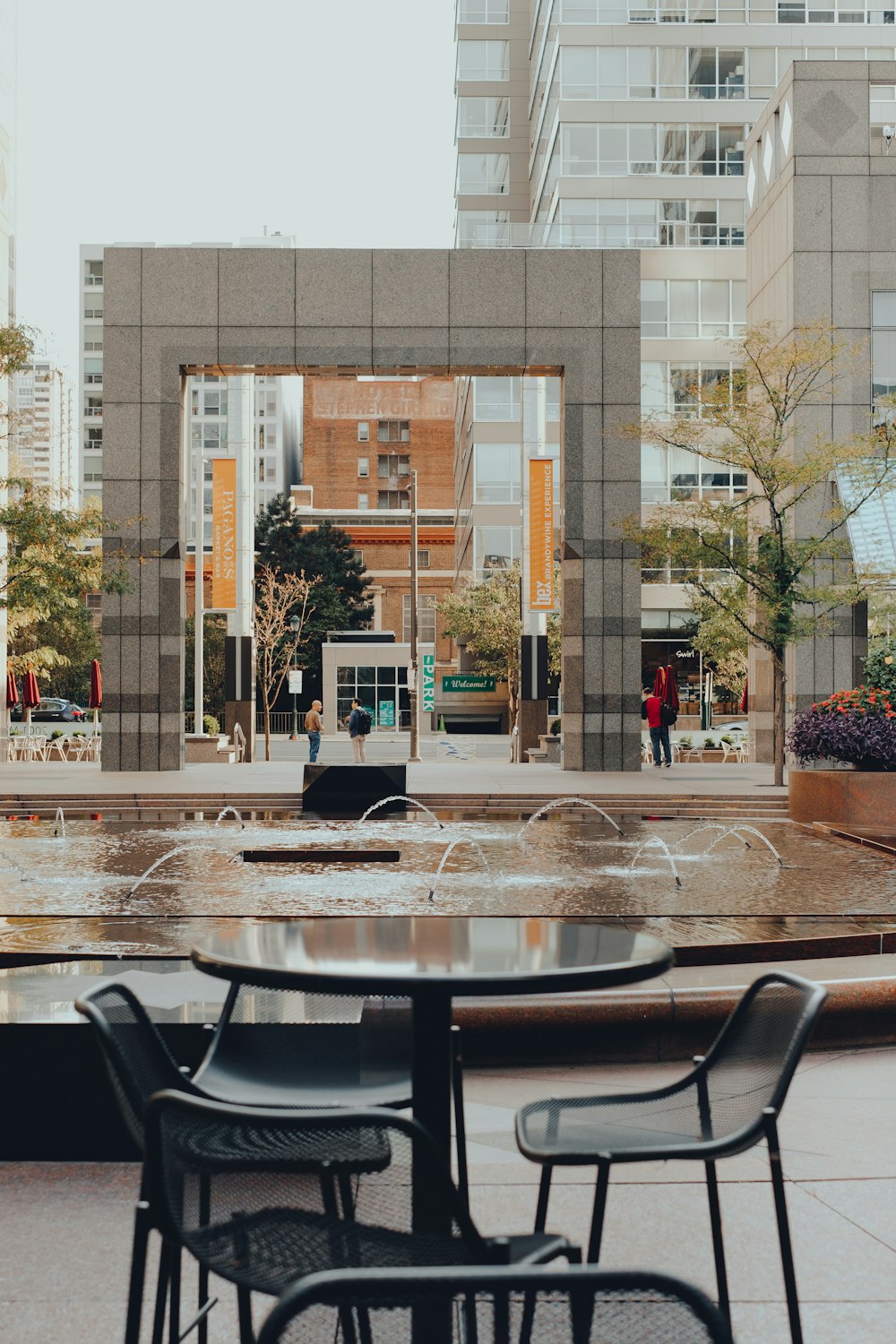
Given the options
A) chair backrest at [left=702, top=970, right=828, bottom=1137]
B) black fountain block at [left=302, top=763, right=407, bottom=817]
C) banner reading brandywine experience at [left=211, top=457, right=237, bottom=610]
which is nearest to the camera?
chair backrest at [left=702, top=970, right=828, bottom=1137]

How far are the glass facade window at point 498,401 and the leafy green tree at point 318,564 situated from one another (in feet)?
46.2

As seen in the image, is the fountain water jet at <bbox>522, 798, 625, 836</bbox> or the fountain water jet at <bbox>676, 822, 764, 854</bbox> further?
the fountain water jet at <bbox>522, 798, 625, 836</bbox>

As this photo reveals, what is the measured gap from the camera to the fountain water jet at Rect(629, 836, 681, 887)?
41.5ft

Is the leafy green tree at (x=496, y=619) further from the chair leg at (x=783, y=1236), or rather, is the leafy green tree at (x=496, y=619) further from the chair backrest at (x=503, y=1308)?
the chair backrest at (x=503, y=1308)

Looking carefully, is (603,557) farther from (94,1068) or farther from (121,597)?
(94,1068)

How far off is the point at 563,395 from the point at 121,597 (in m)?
9.51

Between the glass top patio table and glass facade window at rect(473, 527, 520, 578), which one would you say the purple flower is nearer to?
the glass top patio table

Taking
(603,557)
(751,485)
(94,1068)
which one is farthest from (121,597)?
(94,1068)

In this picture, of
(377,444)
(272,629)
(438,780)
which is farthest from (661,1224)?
(377,444)

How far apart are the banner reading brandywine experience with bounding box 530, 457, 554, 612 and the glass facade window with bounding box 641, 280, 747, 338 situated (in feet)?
104

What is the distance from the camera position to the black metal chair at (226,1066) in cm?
320

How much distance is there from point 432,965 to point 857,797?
15.1 meters

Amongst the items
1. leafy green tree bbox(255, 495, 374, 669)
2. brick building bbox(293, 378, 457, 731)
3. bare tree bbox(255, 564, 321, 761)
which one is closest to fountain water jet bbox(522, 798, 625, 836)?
bare tree bbox(255, 564, 321, 761)

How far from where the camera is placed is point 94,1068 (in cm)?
517
